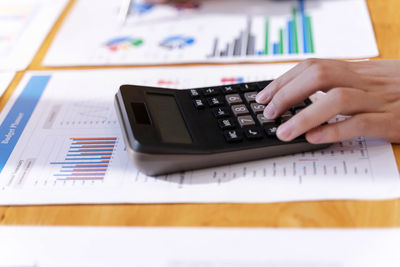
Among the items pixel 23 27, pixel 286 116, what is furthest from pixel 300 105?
pixel 23 27

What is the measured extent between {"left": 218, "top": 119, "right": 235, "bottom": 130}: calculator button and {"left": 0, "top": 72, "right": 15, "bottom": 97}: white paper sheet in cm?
40

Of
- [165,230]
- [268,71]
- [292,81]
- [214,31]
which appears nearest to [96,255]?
[165,230]

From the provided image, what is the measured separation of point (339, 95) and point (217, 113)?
152 millimetres

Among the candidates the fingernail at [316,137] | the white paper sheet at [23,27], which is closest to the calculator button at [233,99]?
the fingernail at [316,137]

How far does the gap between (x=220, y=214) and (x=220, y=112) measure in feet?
0.48

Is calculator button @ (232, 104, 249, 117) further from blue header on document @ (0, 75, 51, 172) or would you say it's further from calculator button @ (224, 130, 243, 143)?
blue header on document @ (0, 75, 51, 172)

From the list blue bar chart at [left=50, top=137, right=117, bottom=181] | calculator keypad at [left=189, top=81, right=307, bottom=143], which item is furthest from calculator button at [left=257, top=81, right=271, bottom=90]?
blue bar chart at [left=50, top=137, right=117, bottom=181]

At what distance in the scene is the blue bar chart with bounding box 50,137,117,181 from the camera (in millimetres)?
639

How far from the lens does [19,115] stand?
0.77 meters

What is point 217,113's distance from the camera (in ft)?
2.15

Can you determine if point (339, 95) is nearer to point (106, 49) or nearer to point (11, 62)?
point (106, 49)

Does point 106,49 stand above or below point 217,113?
above

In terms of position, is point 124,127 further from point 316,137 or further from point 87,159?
point 316,137

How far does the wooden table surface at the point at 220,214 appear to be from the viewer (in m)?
0.55
